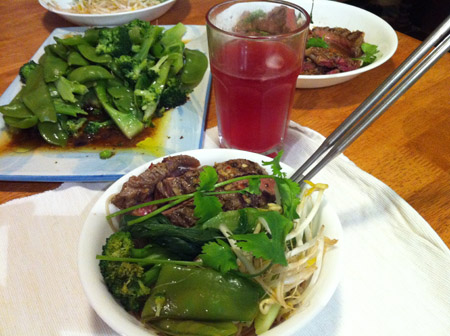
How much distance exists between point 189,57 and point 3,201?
1094mm

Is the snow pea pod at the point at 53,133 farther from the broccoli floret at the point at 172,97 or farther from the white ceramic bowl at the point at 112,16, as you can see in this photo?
the white ceramic bowl at the point at 112,16

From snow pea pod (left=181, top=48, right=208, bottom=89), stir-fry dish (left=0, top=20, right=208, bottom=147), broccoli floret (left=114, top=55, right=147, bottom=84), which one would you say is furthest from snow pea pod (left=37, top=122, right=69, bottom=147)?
snow pea pod (left=181, top=48, right=208, bottom=89)

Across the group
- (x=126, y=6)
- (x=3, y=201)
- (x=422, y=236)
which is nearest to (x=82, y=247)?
(x=3, y=201)

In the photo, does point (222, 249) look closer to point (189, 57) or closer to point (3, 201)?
point (3, 201)

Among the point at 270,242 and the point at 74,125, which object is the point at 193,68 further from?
the point at 270,242

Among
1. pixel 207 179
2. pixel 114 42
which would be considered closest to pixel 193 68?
pixel 114 42

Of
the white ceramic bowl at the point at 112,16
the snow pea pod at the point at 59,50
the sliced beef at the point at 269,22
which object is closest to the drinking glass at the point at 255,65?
the sliced beef at the point at 269,22

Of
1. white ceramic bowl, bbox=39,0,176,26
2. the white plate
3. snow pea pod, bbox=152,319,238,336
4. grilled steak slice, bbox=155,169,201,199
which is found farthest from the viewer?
white ceramic bowl, bbox=39,0,176,26

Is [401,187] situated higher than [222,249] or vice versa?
[222,249]

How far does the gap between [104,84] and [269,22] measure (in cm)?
84

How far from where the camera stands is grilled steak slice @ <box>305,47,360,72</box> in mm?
1715

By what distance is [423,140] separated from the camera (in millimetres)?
1432

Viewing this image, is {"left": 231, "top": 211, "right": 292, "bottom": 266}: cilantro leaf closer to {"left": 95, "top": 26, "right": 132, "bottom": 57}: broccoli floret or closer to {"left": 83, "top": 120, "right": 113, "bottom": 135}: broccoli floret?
{"left": 83, "top": 120, "right": 113, "bottom": 135}: broccoli floret

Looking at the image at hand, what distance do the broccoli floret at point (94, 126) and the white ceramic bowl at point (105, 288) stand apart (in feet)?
2.05
